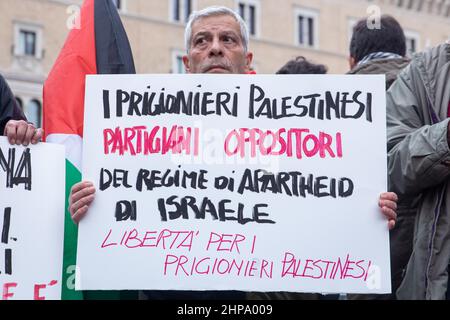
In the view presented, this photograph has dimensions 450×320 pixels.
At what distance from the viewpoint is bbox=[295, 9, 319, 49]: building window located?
28266 mm

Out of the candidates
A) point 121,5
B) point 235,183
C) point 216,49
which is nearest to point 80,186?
point 235,183

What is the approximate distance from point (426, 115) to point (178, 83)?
81 centimetres

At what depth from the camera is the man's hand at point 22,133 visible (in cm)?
249

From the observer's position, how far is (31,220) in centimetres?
245

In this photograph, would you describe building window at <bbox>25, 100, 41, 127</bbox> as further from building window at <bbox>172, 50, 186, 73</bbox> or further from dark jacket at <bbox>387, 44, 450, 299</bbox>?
dark jacket at <bbox>387, 44, 450, 299</bbox>

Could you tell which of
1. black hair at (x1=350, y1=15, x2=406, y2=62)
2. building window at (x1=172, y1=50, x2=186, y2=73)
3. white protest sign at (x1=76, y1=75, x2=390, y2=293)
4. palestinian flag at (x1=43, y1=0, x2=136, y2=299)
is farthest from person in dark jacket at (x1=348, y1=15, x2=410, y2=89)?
building window at (x1=172, y1=50, x2=186, y2=73)

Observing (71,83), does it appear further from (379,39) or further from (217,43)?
(379,39)

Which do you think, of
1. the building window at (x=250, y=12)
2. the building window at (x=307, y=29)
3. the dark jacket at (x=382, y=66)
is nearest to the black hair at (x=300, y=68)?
the dark jacket at (x=382, y=66)

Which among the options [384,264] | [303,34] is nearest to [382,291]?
[384,264]

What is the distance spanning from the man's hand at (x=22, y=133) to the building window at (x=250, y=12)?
24.6 meters

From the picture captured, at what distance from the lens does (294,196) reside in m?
2.39

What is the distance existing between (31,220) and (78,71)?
66 cm

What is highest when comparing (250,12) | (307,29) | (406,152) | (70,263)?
(250,12)
